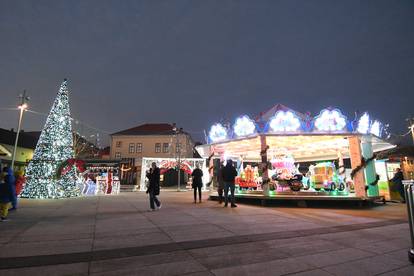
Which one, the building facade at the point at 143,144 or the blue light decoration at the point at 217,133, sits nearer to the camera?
the blue light decoration at the point at 217,133

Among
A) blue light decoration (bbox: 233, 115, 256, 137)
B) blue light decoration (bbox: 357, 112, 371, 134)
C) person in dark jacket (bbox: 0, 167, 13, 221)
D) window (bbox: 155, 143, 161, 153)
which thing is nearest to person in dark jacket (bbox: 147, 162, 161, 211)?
person in dark jacket (bbox: 0, 167, 13, 221)

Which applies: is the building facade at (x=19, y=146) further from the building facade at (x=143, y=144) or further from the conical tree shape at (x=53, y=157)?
the conical tree shape at (x=53, y=157)

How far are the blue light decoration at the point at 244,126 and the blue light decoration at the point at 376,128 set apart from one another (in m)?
5.70

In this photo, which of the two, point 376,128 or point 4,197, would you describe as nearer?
point 4,197

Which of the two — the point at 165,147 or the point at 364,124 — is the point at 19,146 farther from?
the point at 364,124

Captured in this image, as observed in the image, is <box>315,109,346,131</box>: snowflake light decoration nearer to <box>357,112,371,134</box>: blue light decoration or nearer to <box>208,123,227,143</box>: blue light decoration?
<box>357,112,371,134</box>: blue light decoration

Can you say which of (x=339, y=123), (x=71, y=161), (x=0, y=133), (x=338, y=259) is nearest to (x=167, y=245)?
(x=338, y=259)

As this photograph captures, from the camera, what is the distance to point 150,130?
44469mm

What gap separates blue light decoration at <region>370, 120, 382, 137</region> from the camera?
11.2 meters

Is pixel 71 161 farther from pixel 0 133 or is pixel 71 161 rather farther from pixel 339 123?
pixel 0 133

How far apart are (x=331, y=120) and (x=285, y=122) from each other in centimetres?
205

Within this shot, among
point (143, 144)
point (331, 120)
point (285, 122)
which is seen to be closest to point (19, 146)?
point (143, 144)

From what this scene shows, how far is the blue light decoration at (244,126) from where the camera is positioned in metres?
Answer: 11.1

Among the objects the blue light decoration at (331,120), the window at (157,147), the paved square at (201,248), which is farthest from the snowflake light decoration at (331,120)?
the window at (157,147)
